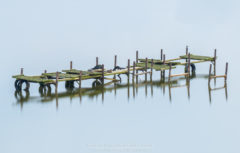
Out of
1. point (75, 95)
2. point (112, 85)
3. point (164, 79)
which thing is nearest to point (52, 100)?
point (75, 95)

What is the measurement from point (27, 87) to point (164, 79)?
8185 mm

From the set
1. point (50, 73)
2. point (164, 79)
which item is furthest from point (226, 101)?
point (50, 73)

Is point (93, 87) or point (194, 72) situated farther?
point (194, 72)

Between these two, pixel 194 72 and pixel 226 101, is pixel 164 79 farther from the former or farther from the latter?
pixel 226 101

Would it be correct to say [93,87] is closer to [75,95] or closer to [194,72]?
[75,95]

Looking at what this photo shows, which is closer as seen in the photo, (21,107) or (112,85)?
(21,107)

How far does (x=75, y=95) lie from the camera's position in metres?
43.2

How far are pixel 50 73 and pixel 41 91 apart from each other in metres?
1.20

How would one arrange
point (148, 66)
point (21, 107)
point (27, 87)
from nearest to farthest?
point (21, 107) < point (27, 87) < point (148, 66)

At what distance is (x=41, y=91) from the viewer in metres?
44.0

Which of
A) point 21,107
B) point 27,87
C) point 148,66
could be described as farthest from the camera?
point 148,66

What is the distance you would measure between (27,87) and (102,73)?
3.94 m

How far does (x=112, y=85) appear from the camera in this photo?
46094mm

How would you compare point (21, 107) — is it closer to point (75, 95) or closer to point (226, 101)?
point (75, 95)
